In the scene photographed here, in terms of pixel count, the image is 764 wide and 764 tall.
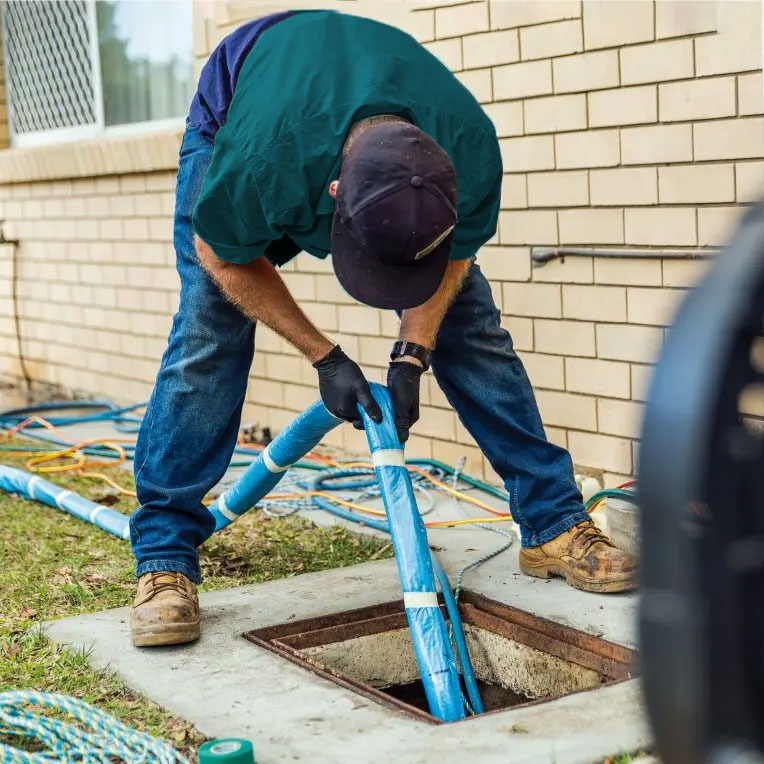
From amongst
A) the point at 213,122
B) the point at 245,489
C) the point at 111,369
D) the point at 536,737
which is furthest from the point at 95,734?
the point at 111,369

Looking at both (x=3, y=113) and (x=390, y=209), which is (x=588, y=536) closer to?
(x=390, y=209)

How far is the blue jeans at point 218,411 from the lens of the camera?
350cm

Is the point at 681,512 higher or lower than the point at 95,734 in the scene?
higher

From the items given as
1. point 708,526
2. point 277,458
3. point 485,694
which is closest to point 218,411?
point 277,458

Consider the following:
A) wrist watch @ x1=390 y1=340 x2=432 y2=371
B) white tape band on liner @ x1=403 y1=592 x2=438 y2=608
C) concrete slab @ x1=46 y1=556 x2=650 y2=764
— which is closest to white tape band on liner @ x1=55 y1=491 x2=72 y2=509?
concrete slab @ x1=46 y1=556 x2=650 y2=764

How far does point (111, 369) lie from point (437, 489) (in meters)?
3.45

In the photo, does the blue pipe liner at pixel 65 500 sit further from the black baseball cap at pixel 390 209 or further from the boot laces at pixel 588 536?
the black baseball cap at pixel 390 209

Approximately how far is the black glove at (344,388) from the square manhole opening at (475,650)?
23.5 inches

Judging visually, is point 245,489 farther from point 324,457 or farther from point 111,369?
point 111,369

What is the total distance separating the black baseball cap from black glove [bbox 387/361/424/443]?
378 millimetres

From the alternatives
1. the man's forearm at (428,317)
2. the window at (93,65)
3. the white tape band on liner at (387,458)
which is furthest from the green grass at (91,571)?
the window at (93,65)

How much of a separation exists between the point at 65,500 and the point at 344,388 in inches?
85.7

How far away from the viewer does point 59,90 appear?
8.50m

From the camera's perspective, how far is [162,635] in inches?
126
